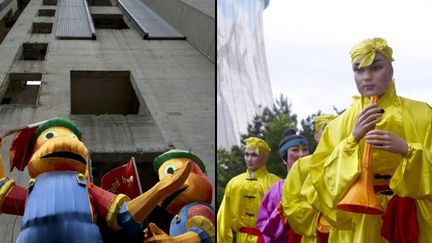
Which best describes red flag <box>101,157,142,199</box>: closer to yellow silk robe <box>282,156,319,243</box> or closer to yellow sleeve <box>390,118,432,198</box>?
yellow silk robe <box>282,156,319,243</box>

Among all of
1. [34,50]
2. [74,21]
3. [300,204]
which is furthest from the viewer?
[74,21]

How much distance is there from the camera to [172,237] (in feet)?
16.4

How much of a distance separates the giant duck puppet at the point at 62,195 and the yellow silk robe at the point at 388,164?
1.86 m

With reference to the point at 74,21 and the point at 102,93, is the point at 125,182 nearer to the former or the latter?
the point at 102,93

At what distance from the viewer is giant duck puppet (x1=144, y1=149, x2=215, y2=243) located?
16.5ft

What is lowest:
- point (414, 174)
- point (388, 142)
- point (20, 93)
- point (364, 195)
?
point (20, 93)

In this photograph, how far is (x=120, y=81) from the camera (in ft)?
45.2

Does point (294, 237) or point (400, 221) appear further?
point (294, 237)

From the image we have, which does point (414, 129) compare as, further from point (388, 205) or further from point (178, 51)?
point (178, 51)

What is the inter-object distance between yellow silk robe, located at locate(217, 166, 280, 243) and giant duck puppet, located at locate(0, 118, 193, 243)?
751 millimetres

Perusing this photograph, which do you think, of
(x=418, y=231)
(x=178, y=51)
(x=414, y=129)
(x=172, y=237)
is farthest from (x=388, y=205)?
(x=178, y=51)

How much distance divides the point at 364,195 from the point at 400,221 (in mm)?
251

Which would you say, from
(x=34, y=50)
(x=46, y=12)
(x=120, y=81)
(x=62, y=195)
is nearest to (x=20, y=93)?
(x=34, y=50)

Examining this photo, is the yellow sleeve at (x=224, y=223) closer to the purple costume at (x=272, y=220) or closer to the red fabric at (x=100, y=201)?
the purple costume at (x=272, y=220)
